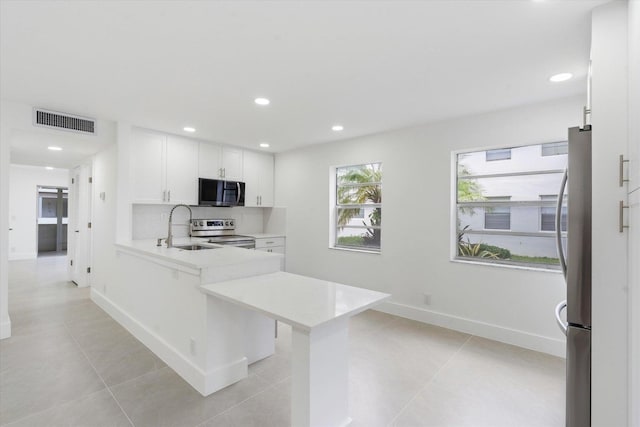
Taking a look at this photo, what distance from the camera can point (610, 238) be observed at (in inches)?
57.5

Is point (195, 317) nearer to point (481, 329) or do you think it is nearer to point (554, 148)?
point (481, 329)

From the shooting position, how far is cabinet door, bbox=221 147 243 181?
4.87m

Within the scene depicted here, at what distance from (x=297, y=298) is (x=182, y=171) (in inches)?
130

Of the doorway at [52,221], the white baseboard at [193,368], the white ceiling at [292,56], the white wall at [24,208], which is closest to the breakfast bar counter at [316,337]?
the white baseboard at [193,368]

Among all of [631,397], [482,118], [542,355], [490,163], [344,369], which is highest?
[482,118]

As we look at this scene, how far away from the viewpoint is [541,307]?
113 inches

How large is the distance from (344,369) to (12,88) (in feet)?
12.0

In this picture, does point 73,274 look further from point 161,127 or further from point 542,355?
point 542,355

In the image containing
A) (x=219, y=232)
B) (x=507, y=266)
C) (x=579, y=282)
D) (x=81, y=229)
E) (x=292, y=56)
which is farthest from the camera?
(x=81, y=229)

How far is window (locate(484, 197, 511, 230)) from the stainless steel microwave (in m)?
3.59

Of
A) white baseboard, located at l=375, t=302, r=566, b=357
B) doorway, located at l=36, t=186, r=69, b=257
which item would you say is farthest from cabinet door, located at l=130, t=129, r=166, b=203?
doorway, located at l=36, t=186, r=69, b=257

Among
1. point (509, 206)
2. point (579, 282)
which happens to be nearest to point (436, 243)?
point (509, 206)

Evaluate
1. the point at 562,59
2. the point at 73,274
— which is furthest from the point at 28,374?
the point at 562,59

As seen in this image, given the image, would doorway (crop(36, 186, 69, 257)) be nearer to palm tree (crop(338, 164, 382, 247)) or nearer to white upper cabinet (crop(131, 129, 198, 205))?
white upper cabinet (crop(131, 129, 198, 205))
